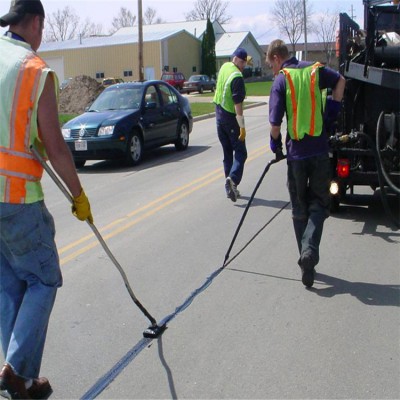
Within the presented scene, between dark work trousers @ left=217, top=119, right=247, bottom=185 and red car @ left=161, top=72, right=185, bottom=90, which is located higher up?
red car @ left=161, top=72, right=185, bottom=90

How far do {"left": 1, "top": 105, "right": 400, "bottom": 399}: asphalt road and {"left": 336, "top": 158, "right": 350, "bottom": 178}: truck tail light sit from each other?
591mm

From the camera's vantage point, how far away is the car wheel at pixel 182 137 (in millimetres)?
14562

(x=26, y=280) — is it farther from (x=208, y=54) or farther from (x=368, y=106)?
(x=208, y=54)

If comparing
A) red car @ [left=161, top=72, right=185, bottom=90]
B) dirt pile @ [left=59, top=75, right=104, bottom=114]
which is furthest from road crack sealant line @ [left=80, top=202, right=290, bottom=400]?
red car @ [left=161, top=72, right=185, bottom=90]

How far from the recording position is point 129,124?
12344 millimetres

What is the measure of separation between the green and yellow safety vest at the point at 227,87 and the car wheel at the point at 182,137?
556 cm

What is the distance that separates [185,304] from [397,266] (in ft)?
7.03

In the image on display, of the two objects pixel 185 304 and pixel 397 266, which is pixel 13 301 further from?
pixel 397 266

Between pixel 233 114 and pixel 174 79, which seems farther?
pixel 174 79

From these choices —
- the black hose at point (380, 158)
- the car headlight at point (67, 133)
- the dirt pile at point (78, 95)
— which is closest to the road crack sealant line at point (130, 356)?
the black hose at point (380, 158)

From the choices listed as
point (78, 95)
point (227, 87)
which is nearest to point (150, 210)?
point (227, 87)

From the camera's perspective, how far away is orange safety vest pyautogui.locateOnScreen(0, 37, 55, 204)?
308 centimetres

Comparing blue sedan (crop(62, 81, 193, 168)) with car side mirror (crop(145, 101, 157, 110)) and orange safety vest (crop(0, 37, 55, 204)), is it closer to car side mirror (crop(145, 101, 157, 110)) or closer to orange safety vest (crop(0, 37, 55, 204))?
car side mirror (crop(145, 101, 157, 110))

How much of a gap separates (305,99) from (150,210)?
3553 mm
